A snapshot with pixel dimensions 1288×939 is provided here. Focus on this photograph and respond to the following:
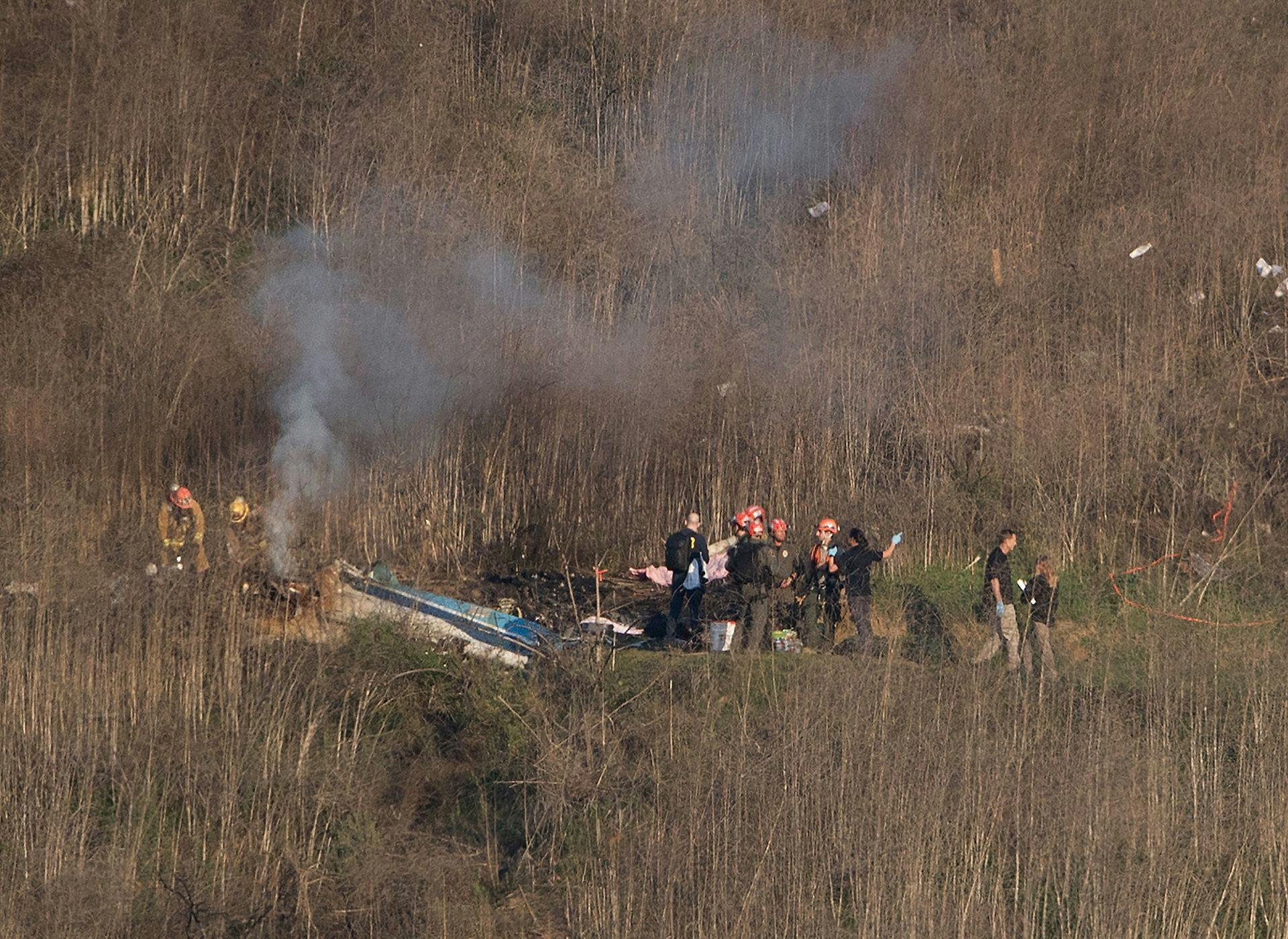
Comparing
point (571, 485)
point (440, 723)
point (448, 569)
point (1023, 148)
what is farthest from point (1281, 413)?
point (440, 723)

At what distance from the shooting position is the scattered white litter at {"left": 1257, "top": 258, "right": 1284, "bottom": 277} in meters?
18.5

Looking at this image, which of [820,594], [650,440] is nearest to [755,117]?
[650,440]

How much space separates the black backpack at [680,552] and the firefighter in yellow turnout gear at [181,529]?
3.55 metres

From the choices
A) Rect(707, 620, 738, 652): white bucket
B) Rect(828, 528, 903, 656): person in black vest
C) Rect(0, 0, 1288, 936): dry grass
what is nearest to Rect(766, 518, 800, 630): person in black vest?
Rect(707, 620, 738, 652): white bucket

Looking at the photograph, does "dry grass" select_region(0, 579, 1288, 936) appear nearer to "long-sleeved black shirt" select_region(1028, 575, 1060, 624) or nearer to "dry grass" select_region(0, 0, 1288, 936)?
"dry grass" select_region(0, 0, 1288, 936)

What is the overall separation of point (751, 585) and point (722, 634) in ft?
1.50

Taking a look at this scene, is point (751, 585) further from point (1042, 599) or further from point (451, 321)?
point (451, 321)

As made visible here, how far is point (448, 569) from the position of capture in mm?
15438

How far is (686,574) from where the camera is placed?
44.9 feet

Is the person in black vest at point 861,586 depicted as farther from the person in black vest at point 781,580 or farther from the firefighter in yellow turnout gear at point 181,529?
the firefighter in yellow turnout gear at point 181,529

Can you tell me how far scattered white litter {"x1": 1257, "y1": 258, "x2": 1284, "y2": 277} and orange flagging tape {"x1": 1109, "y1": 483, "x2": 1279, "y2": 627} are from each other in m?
3.10

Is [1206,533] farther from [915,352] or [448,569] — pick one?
[448,569]

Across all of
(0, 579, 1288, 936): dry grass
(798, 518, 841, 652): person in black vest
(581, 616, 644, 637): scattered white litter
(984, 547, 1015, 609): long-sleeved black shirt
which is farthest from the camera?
(798, 518, 841, 652): person in black vest

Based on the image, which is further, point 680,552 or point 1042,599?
point 680,552
